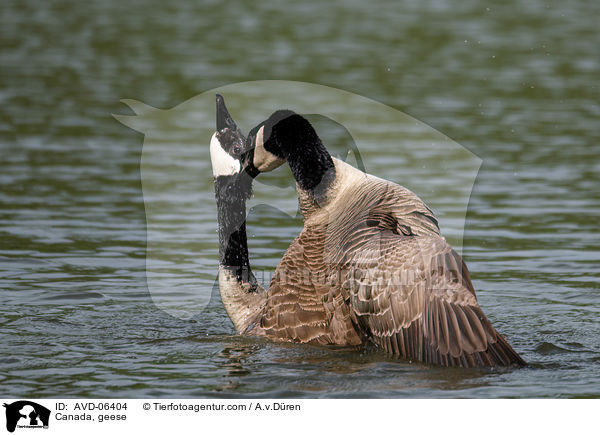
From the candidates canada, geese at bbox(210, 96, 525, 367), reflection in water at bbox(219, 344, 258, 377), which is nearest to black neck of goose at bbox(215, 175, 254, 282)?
canada, geese at bbox(210, 96, 525, 367)

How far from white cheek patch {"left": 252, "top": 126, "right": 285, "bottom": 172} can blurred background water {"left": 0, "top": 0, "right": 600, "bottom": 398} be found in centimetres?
182

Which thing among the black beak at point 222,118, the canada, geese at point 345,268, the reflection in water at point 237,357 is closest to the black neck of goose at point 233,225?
the canada, geese at point 345,268

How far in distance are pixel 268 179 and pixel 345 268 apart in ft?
28.8

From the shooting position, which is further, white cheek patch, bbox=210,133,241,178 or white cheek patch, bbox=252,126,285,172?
white cheek patch, bbox=210,133,241,178

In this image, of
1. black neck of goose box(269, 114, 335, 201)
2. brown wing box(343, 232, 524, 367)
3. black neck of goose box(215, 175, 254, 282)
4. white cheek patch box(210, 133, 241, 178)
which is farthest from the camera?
black neck of goose box(215, 175, 254, 282)

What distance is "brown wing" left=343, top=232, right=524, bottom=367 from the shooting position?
344 inches

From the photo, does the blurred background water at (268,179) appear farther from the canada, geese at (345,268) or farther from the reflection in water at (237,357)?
the canada, geese at (345,268)

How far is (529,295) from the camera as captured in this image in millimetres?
12062

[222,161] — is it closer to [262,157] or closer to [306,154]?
[262,157]

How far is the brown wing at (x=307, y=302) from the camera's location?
9.64m
